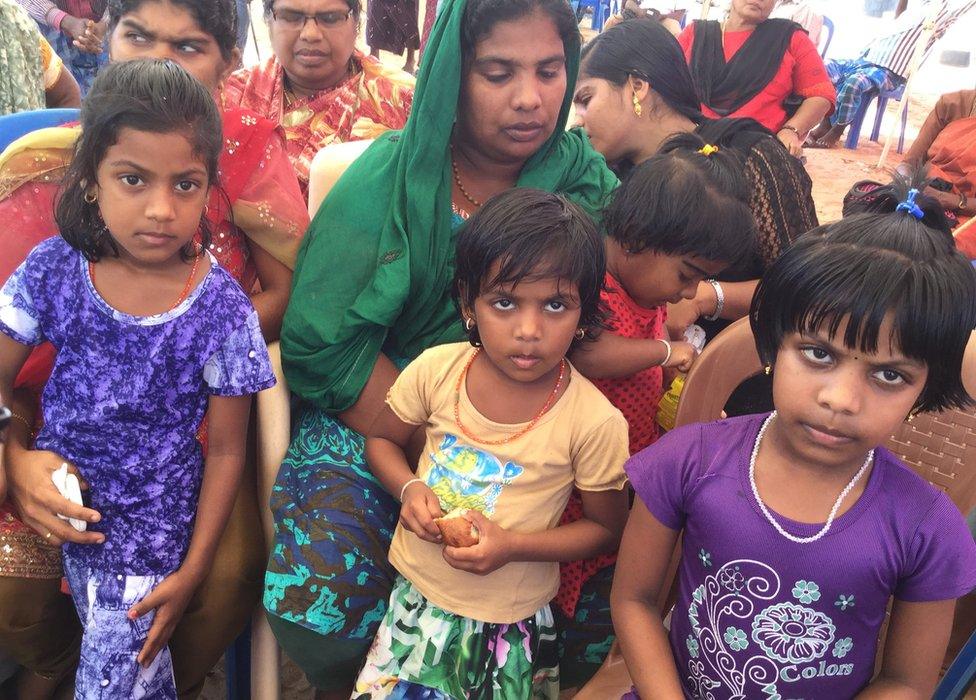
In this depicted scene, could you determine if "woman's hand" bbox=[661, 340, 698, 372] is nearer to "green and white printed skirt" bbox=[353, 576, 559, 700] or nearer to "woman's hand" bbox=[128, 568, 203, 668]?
"green and white printed skirt" bbox=[353, 576, 559, 700]

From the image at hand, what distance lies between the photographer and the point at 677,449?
1.32m

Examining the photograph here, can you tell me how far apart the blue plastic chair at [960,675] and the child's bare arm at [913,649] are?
13.6 inches

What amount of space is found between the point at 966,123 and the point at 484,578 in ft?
13.0

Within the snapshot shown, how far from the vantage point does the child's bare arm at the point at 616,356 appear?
1.57m

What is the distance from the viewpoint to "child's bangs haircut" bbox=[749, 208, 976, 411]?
3.57ft

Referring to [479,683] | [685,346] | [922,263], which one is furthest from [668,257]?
[479,683]

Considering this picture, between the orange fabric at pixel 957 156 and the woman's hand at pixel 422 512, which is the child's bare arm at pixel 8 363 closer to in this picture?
the woman's hand at pixel 422 512

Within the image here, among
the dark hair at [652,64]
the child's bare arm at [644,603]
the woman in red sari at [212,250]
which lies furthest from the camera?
the dark hair at [652,64]

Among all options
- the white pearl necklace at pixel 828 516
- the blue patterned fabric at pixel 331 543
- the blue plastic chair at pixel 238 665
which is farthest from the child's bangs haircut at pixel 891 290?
the blue plastic chair at pixel 238 665

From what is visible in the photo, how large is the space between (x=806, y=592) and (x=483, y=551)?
0.52 metres

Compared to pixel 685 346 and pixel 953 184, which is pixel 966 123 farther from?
pixel 685 346

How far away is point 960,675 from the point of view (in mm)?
1550

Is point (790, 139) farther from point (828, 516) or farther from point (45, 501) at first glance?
point (45, 501)

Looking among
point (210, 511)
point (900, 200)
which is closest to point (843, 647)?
point (900, 200)
